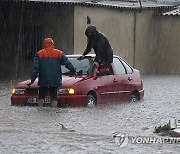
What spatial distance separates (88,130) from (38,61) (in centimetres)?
336

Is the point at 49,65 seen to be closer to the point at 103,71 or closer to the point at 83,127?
the point at 103,71

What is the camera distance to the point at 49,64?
49.6ft

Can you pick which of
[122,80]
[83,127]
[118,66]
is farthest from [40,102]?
[118,66]

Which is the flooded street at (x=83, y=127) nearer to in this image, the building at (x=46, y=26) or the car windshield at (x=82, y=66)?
the car windshield at (x=82, y=66)

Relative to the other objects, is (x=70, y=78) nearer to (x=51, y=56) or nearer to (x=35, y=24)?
A: (x=51, y=56)

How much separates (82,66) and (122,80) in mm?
1352

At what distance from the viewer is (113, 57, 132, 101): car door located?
1780 cm

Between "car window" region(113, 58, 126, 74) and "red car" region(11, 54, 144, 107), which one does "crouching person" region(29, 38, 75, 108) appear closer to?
"red car" region(11, 54, 144, 107)

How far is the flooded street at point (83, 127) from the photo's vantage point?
1009 centimetres

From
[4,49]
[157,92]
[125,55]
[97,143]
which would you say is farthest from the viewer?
[125,55]

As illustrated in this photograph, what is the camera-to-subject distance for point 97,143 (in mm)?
10539

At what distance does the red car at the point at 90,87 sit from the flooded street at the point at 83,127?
0.35m

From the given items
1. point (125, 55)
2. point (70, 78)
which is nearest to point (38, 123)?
point (70, 78)

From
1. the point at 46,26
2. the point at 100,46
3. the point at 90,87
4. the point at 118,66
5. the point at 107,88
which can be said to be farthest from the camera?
the point at 46,26
